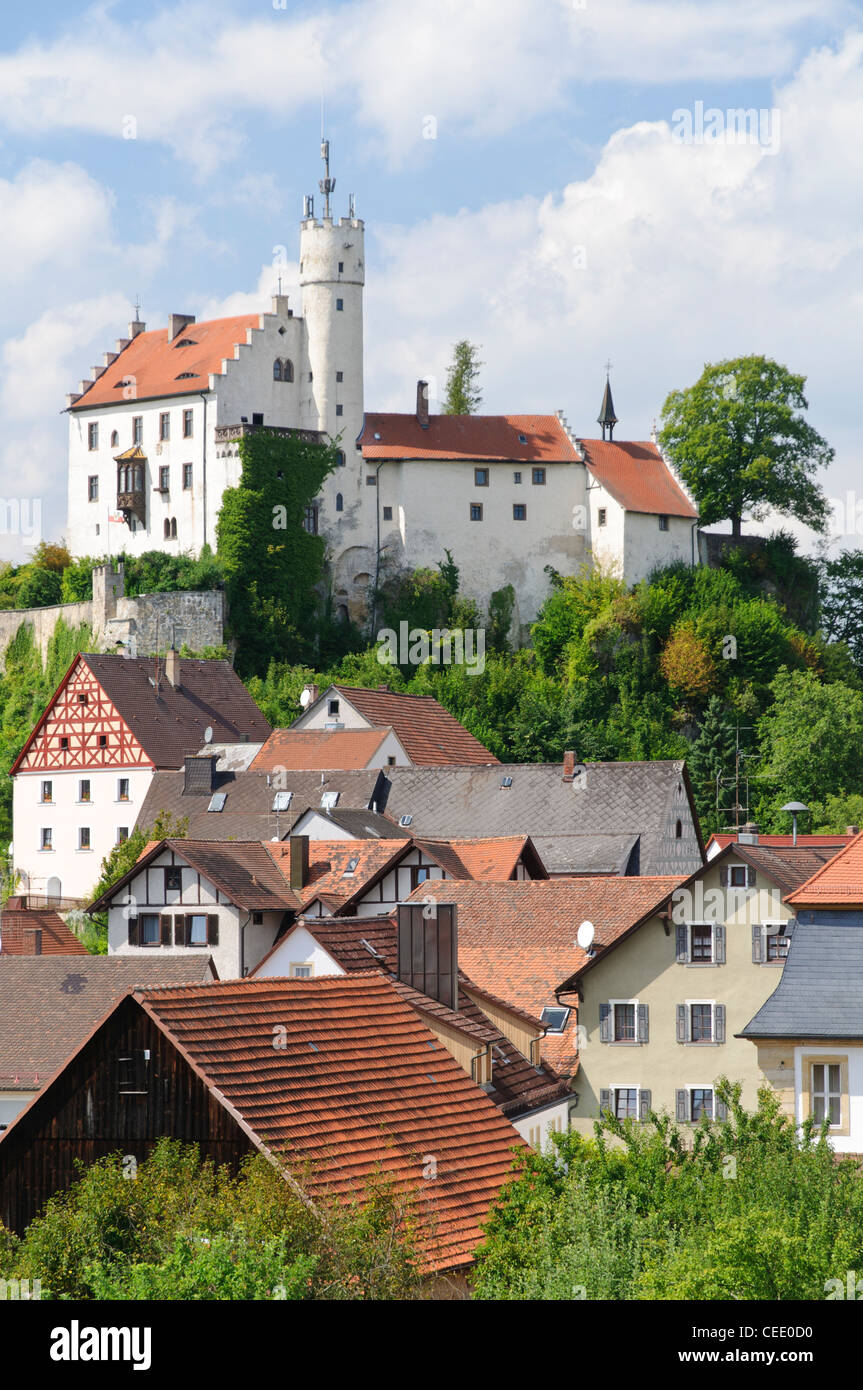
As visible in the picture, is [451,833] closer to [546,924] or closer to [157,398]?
[546,924]

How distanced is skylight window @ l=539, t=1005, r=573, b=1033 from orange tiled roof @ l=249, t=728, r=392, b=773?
87.5 feet

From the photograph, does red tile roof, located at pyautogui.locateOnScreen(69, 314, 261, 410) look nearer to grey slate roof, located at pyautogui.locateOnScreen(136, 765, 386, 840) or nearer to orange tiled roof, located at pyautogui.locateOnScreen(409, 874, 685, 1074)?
grey slate roof, located at pyautogui.locateOnScreen(136, 765, 386, 840)

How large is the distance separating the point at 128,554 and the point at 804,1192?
202ft

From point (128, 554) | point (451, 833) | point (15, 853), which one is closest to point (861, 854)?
point (451, 833)

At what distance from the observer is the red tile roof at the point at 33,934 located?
42.0 metres

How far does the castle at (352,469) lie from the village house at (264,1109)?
2179 inches

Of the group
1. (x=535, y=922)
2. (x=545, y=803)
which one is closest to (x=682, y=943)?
(x=535, y=922)

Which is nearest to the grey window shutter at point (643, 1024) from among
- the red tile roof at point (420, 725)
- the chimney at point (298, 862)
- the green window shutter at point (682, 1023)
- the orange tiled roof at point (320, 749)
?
the green window shutter at point (682, 1023)

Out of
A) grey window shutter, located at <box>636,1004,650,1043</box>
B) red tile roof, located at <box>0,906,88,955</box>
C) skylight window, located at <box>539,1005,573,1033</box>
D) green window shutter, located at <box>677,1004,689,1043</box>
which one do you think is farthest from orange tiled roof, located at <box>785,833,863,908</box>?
red tile roof, located at <box>0,906,88,955</box>

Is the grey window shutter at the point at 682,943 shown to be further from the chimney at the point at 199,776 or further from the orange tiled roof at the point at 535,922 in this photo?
the chimney at the point at 199,776

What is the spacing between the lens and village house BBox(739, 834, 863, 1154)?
22.9 metres

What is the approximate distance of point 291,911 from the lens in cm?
4369

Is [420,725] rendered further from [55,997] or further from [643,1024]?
[643,1024]

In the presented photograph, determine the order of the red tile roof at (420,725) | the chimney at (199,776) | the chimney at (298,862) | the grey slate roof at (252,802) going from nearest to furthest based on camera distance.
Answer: the chimney at (298,862)
the grey slate roof at (252,802)
the chimney at (199,776)
the red tile roof at (420,725)
